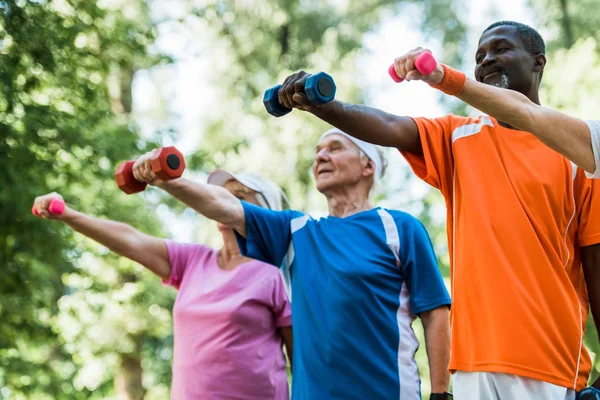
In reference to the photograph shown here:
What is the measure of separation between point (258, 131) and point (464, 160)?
11.6 meters

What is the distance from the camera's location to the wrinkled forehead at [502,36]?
8.73ft

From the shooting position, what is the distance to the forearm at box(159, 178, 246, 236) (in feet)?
10.9

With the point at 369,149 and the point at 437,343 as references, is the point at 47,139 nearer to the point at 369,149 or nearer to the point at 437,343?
the point at 369,149

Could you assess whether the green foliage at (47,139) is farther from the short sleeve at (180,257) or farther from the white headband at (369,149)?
the white headband at (369,149)

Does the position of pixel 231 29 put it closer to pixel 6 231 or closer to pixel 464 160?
pixel 6 231

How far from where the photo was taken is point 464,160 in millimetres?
2504

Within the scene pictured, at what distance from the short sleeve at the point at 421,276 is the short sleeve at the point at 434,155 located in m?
0.75

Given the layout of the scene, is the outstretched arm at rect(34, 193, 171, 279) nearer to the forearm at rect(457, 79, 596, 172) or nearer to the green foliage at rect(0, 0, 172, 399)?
the green foliage at rect(0, 0, 172, 399)

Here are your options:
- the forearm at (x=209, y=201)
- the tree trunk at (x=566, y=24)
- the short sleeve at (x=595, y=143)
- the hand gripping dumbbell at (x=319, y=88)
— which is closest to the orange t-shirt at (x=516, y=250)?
the short sleeve at (x=595, y=143)

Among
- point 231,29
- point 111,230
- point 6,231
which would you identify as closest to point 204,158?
point 6,231

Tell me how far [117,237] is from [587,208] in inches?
95.3

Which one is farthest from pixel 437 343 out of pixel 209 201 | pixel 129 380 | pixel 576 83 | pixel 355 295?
pixel 129 380

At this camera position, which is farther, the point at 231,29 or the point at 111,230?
A: the point at 231,29

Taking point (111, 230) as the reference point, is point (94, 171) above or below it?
above
